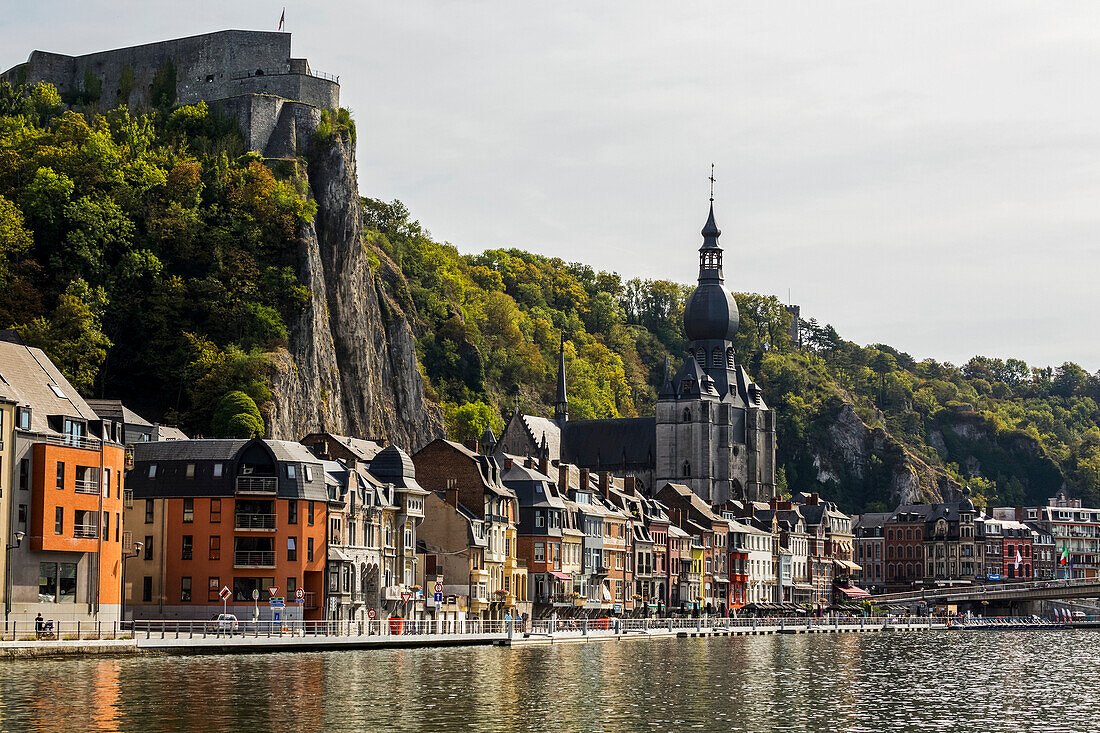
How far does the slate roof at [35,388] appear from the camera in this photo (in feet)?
229

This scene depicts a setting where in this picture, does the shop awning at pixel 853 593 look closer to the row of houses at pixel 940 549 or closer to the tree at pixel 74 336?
the row of houses at pixel 940 549

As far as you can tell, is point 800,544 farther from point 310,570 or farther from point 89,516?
point 89,516

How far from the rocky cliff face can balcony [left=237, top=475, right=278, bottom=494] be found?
33893mm

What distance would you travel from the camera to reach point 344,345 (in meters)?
131

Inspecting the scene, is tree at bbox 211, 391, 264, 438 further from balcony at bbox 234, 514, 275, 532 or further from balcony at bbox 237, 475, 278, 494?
balcony at bbox 234, 514, 275, 532

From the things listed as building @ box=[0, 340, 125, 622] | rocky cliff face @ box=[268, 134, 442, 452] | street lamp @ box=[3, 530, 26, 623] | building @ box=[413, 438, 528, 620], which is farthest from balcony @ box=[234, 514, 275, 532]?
rocky cliff face @ box=[268, 134, 442, 452]

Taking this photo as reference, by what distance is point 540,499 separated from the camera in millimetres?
108875

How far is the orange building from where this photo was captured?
80.7m

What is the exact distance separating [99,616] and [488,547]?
32.4 metres

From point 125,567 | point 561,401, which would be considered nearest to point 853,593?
point 561,401

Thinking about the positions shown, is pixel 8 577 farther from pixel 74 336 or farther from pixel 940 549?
pixel 940 549

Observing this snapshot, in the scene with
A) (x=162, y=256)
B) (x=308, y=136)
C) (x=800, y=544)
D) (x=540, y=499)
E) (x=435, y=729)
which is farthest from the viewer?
(x=800, y=544)

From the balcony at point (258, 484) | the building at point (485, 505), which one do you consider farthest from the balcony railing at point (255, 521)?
the building at point (485, 505)

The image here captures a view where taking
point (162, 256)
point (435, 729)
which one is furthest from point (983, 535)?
point (435, 729)
